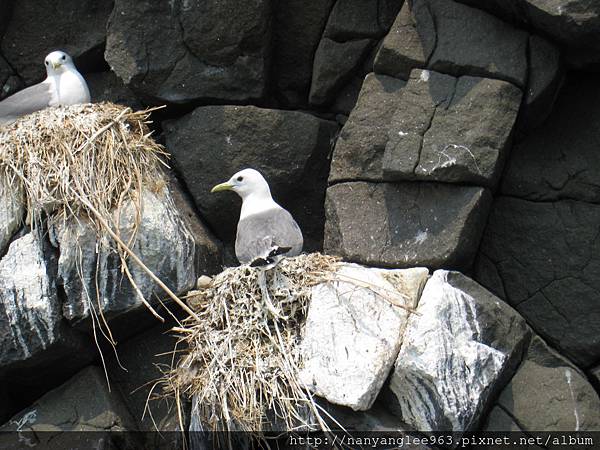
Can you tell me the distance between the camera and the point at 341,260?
23.6 ft

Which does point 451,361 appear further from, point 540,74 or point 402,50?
point 402,50

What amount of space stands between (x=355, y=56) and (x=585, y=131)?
1.80 metres

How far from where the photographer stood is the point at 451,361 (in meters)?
6.37

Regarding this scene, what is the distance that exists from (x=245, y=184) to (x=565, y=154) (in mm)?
2207

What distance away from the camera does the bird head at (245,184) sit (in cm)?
759

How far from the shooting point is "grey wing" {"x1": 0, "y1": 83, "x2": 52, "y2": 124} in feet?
26.2

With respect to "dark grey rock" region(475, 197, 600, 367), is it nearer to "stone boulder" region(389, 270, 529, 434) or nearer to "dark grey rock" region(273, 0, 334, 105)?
"stone boulder" region(389, 270, 529, 434)

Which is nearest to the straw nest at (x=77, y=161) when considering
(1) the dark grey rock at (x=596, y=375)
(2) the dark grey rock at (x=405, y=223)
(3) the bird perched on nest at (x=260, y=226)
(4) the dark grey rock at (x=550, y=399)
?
(3) the bird perched on nest at (x=260, y=226)

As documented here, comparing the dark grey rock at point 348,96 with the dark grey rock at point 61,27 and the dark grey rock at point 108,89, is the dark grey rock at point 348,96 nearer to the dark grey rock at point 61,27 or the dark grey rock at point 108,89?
the dark grey rock at point 108,89

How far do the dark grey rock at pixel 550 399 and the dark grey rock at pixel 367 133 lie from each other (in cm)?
169

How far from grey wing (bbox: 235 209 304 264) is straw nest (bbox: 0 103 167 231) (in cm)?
77

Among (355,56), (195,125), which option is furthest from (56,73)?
(355,56)

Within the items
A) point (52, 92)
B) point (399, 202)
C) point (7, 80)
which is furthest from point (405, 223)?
point (7, 80)

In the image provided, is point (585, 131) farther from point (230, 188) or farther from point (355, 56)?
point (230, 188)
